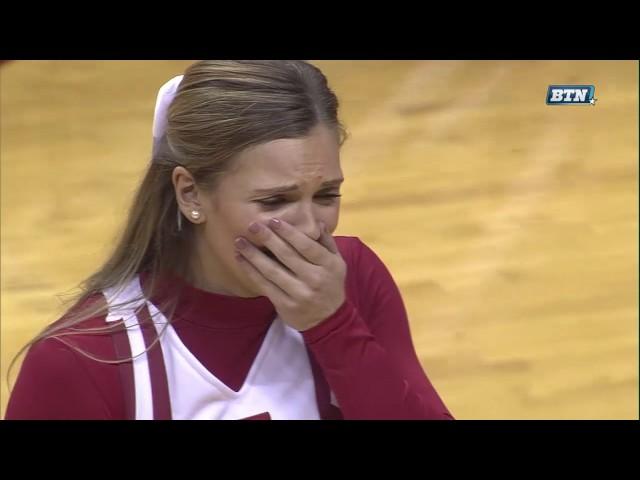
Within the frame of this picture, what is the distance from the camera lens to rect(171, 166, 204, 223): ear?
1.05 metres

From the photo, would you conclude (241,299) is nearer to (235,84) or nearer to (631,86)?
(235,84)

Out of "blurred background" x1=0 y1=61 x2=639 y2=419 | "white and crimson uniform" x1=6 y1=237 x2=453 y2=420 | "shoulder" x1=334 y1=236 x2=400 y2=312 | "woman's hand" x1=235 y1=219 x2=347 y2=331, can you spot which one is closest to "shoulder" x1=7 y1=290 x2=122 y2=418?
"white and crimson uniform" x1=6 y1=237 x2=453 y2=420

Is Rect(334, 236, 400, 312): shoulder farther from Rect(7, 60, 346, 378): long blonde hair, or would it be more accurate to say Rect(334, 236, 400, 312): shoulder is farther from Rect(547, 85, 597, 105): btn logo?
Rect(547, 85, 597, 105): btn logo

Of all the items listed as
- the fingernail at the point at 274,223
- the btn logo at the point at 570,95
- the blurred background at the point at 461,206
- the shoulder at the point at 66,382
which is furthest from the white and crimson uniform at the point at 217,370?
the blurred background at the point at 461,206

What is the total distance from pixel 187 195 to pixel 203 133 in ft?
0.27

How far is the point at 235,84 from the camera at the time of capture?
3.30 feet

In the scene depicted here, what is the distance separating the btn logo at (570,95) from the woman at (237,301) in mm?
479

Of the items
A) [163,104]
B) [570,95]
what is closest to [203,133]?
[163,104]

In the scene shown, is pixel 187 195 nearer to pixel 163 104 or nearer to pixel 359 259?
pixel 163 104

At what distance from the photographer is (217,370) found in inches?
41.0

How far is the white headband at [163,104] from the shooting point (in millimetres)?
1062

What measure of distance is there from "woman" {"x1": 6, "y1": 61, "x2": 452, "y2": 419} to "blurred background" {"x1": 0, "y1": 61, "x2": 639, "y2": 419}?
88 cm

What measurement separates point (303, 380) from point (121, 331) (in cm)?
22
